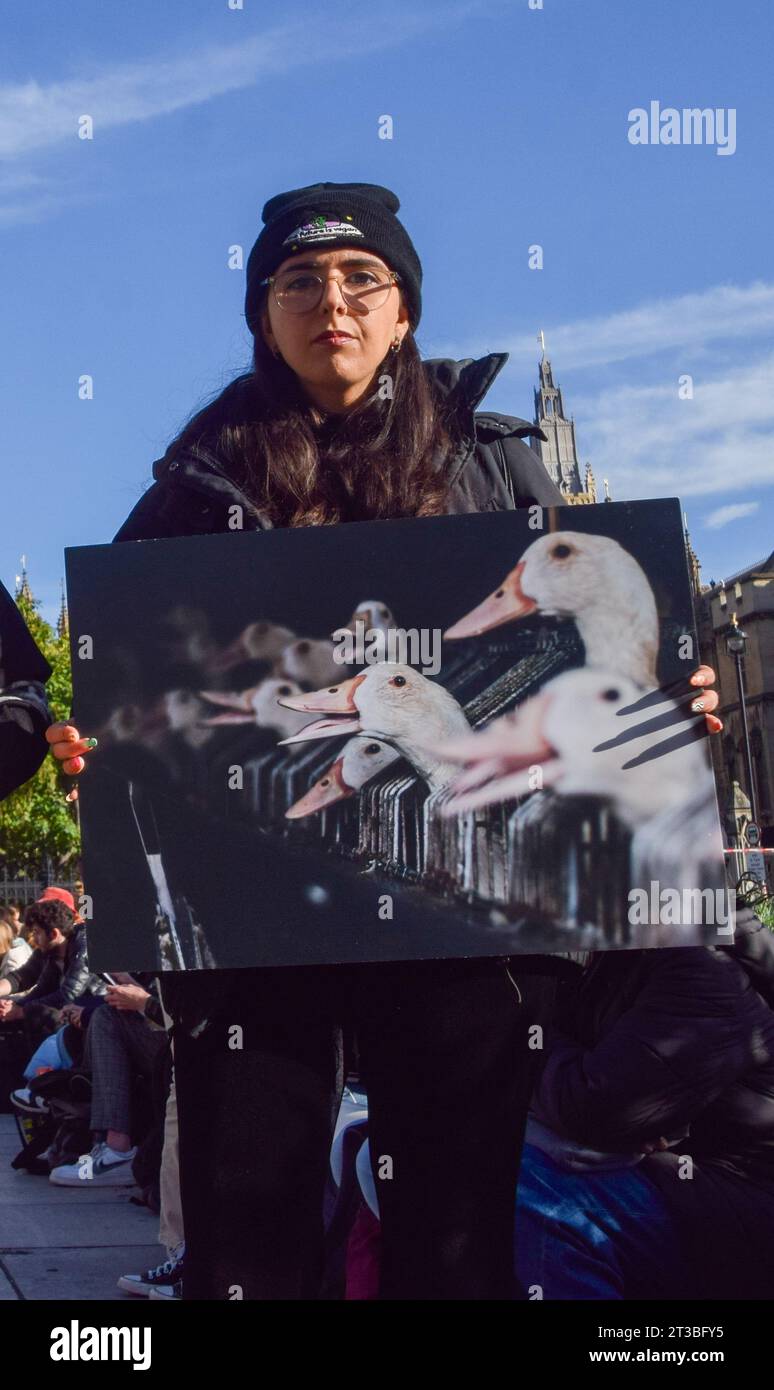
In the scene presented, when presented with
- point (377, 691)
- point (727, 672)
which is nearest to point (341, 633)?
point (377, 691)

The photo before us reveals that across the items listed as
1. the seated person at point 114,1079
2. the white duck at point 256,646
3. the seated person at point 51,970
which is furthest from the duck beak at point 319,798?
the seated person at point 51,970

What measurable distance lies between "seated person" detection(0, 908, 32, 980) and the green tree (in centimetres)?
3450

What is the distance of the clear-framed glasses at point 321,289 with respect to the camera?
294 cm

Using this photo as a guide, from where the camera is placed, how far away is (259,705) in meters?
2.76

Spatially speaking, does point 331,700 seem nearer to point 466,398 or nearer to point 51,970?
point 466,398

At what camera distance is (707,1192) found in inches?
155

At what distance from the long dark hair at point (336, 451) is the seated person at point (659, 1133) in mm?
1451

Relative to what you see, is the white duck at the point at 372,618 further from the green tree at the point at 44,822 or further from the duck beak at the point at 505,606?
the green tree at the point at 44,822

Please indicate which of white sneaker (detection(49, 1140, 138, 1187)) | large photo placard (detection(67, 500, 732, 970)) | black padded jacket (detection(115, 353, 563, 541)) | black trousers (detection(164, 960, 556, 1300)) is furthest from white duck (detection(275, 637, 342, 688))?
white sneaker (detection(49, 1140, 138, 1187))

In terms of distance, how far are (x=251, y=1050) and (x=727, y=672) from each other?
87865mm

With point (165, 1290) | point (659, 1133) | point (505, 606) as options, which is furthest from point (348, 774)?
point (165, 1290)

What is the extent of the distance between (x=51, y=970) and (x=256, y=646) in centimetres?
923

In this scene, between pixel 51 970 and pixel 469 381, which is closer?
pixel 469 381

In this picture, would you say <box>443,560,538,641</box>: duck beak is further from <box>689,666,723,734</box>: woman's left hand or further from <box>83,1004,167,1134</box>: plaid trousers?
<box>83,1004,167,1134</box>: plaid trousers
